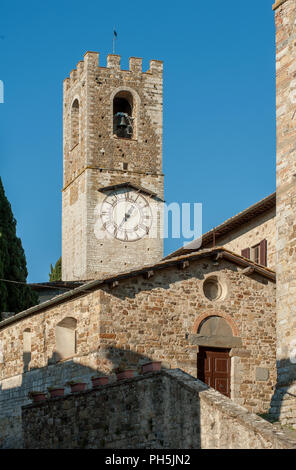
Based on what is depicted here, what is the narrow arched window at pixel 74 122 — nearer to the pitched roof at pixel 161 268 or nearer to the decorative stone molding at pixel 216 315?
the pitched roof at pixel 161 268

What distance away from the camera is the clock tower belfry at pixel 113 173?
47875mm

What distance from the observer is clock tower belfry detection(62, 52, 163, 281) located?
157 ft

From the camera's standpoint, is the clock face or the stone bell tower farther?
the clock face

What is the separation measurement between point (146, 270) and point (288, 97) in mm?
5614

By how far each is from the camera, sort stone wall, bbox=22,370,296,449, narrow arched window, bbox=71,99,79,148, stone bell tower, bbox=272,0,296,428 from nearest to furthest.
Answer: stone wall, bbox=22,370,296,449 < stone bell tower, bbox=272,0,296,428 < narrow arched window, bbox=71,99,79,148

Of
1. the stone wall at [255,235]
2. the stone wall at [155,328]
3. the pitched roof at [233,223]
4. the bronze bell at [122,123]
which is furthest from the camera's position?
the bronze bell at [122,123]

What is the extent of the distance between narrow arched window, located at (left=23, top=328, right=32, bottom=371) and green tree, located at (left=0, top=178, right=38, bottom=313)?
353 cm

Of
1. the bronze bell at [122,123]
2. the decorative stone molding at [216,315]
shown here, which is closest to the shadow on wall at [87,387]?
the decorative stone molding at [216,315]

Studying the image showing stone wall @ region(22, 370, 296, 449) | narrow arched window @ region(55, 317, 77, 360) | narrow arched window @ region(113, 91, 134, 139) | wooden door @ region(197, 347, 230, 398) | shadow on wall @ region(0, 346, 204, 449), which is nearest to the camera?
stone wall @ region(22, 370, 296, 449)

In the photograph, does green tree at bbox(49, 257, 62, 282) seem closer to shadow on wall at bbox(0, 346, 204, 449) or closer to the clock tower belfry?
the clock tower belfry

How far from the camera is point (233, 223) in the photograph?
28891 millimetres

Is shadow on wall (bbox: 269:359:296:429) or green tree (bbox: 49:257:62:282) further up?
green tree (bbox: 49:257:62:282)

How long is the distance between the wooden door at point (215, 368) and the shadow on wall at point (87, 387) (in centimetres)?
181

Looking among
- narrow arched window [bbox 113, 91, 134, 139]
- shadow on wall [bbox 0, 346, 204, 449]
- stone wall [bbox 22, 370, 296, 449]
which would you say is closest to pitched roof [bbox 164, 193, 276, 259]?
shadow on wall [bbox 0, 346, 204, 449]
